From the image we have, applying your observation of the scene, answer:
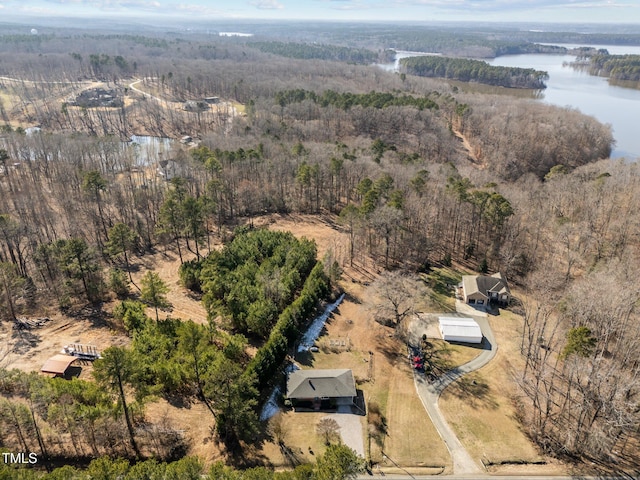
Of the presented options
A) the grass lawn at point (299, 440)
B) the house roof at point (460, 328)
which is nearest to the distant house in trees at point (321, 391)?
the grass lawn at point (299, 440)

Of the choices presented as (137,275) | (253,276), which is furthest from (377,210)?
(137,275)

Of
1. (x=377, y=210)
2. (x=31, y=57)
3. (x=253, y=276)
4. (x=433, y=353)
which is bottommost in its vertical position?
(x=433, y=353)

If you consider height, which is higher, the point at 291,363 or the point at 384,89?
the point at 384,89

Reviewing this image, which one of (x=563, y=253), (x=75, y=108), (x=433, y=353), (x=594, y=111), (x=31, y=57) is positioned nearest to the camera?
(x=433, y=353)

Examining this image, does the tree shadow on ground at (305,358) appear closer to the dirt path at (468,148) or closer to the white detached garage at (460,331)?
the white detached garage at (460,331)

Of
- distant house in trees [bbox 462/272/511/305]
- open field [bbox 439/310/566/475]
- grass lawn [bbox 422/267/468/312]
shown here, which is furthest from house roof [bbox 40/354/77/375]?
distant house in trees [bbox 462/272/511/305]

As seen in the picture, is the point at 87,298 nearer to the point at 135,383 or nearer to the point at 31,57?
the point at 135,383

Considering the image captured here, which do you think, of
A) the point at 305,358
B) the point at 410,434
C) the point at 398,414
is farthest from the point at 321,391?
the point at 410,434

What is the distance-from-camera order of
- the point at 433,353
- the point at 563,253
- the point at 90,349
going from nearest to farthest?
the point at 90,349, the point at 433,353, the point at 563,253
